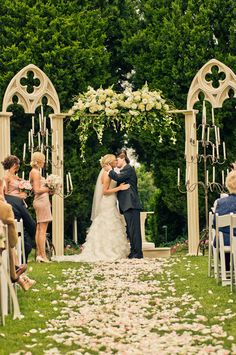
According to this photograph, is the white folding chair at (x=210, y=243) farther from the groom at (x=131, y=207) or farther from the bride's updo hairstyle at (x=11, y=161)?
the groom at (x=131, y=207)

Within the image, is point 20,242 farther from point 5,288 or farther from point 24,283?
point 5,288

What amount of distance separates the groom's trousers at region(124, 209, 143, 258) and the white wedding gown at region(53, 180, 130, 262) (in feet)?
0.53

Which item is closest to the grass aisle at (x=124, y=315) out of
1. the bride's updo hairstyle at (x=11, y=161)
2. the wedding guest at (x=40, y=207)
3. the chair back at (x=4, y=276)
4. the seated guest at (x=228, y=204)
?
the chair back at (x=4, y=276)

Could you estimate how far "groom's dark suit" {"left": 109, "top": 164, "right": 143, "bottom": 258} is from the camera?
48.1 ft

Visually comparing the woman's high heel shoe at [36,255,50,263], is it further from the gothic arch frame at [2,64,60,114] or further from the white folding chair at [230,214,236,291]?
the white folding chair at [230,214,236,291]

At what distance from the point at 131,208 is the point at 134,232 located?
Result: 38 centimetres

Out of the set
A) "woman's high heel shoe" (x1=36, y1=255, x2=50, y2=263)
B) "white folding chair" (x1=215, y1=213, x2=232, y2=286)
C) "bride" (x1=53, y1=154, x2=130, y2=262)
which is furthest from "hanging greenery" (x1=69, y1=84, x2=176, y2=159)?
"white folding chair" (x1=215, y1=213, x2=232, y2=286)

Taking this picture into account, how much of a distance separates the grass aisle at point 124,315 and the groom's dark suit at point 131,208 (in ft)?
7.82

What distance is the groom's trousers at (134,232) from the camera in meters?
14.6

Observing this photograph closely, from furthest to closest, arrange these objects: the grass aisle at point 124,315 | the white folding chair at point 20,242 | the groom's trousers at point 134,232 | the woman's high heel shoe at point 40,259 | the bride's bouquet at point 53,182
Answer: the groom's trousers at point 134,232 < the bride's bouquet at point 53,182 < the woman's high heel shoe at point 40,259 < the white folding chair at point 20,242 < the grass aisle at point 124,315

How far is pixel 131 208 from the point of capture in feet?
48.2

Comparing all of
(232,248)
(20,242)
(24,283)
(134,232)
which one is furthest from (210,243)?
(134,232)

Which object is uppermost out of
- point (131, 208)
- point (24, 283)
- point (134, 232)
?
point (131, 208)

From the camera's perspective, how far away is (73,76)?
1784 centimetres
